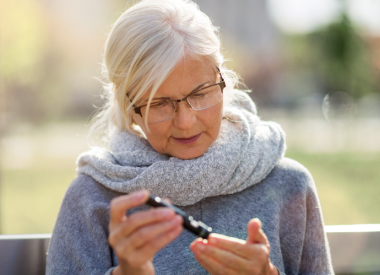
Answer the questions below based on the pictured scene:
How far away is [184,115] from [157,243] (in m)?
0.75

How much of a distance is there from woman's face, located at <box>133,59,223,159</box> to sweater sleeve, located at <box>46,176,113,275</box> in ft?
1.38

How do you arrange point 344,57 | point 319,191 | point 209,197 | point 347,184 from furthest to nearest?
point 344,57
point 347,184
point 319,191
point 209,197

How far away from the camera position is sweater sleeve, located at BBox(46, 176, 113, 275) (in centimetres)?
185

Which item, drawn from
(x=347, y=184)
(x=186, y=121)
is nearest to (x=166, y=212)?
(x=186, y=121)

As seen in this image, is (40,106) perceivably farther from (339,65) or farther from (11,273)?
(11,273)

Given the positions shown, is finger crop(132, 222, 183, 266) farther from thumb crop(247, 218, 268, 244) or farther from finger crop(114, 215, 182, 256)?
thumb crop(247, 218, 268, 244)

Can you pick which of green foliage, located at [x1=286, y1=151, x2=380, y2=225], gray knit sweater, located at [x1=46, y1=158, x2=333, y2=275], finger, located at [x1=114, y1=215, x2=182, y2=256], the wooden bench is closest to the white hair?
gray knit sweater, located at [x1=46, y1=158, x2=333, y2=275]

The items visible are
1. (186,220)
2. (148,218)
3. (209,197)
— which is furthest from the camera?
(209,197)

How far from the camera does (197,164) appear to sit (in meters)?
1.86

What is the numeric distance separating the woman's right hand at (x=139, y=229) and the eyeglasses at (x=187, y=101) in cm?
72

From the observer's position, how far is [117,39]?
1870 mm

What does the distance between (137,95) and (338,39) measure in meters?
19.1

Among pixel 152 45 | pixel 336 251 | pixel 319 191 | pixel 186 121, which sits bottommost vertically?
pixel 319 191

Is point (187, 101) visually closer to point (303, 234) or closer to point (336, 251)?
point (303, 234)
